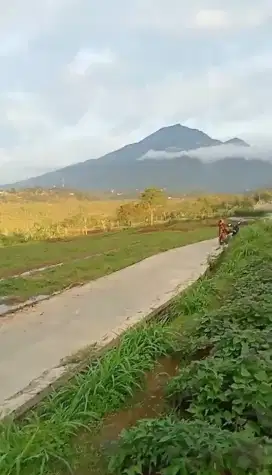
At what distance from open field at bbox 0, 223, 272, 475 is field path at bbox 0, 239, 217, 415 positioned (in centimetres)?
55

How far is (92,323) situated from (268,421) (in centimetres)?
444

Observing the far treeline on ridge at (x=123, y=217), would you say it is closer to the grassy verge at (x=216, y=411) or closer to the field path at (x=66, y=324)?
the field path at (x=66, y=324)

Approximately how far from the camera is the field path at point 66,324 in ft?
15.4

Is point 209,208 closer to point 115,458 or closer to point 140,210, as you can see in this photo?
point 140,210

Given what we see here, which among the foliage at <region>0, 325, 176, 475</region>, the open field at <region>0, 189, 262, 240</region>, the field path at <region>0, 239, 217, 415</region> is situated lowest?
the open field at <region>0, 189, 262, 240</region>

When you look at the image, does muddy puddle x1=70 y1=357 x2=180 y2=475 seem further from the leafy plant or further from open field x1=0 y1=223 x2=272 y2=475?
the leafy plant

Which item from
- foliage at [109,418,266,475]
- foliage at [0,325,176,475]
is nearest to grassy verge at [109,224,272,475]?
foliage at [109,418,266,475]

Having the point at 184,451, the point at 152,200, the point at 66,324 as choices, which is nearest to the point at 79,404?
the point at 184,451

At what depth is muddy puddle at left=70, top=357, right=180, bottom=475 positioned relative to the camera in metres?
3.13

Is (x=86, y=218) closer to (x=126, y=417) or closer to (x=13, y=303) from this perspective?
(x=13, y=303)

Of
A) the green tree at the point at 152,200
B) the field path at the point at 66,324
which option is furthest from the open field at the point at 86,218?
the field path at the point at 66,324

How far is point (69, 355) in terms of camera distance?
5422mm

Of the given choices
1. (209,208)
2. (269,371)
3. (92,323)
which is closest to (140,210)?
(209,208)

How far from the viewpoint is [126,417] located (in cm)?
389
